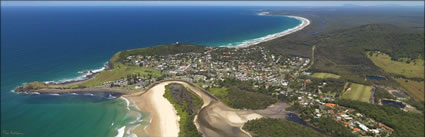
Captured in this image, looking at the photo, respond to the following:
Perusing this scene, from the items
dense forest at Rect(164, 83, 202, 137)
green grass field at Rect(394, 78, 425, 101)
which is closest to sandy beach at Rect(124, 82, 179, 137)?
dense forest at Rect(164, 83, 202, 137)

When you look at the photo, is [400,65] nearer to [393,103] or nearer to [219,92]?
[393,103]

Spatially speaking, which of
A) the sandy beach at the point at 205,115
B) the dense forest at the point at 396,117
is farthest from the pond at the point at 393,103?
the sandy beach at the point at 205,115

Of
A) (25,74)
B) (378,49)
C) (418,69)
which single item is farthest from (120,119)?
(378,49)

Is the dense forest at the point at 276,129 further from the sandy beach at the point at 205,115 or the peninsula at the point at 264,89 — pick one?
the sandy beach at the point at 205,115

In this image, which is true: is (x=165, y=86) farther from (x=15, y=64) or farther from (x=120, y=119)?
(x=15, y=64)

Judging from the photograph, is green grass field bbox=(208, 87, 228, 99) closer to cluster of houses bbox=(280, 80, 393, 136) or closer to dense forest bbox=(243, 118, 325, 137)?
dense forest bbox=(243, 118, 325, 137)

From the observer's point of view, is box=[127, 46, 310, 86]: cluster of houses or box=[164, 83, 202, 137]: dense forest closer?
box=[164, 83, 202, 137]: dense forest
